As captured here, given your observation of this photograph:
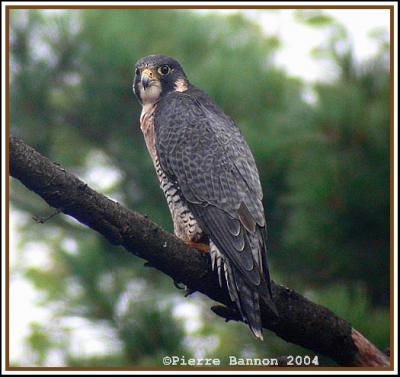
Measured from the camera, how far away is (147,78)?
490 centimetres

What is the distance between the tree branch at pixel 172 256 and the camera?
3.30 metres

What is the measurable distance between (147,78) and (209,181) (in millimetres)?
1060

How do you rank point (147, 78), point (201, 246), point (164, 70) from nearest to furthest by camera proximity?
point (201, 246) < point (147, 78) < point (164, 70)

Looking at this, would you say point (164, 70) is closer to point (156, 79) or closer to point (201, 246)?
point (156, 79)

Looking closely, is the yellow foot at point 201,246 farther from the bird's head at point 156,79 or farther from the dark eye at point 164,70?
the dark eye at point 164,70

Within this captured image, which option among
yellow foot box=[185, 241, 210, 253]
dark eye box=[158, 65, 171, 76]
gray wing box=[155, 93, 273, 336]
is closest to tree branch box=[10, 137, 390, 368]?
yellow foot box=[185, 241, 210, 253]

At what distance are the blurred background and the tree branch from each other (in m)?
0.51

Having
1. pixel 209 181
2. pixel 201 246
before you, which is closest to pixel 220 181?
pixel 209 181

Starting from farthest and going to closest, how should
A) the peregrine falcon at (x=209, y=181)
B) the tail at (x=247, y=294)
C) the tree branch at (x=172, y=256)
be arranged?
the peregrine falcon at (x=209, y=181) → the tail at (x=247, y=294) → the tree branch at (x=172, y=256)

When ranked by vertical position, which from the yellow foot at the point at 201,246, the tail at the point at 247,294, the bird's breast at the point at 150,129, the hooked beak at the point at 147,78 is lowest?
the tail at the point at 247,294

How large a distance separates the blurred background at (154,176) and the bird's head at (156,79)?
1314mm

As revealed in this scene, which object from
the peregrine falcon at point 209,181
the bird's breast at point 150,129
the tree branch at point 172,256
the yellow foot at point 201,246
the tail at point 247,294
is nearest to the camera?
the tree branch at point 172,256

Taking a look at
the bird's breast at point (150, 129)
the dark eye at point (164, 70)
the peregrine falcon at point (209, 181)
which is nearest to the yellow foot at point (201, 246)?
the peregrine falcon at point (209, 181)

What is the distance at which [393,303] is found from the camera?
14.5ft
